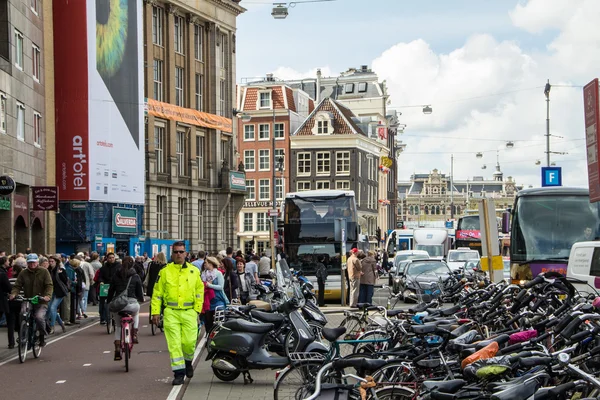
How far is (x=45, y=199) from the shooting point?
102 ft

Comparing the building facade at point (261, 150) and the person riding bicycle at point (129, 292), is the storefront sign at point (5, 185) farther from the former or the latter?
the building facade at point (261, 150)

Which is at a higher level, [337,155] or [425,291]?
[337,155]

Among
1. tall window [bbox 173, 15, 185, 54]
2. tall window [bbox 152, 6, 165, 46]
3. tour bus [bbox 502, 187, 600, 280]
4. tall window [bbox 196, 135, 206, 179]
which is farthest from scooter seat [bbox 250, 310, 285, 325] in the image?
tall window [bbox 196, 135, 206, 179]

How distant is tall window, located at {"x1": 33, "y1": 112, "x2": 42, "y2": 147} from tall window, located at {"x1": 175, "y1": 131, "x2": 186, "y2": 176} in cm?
2449

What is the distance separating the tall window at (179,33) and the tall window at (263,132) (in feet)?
94.9

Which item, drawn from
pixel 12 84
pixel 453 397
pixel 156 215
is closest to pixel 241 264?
pixel 12 84

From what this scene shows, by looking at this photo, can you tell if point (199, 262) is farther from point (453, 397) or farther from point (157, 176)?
point (157, 176)

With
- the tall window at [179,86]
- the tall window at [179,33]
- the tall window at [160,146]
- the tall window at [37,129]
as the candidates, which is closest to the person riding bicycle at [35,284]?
the tall window at [37,129]

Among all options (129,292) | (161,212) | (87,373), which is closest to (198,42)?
(161,212)

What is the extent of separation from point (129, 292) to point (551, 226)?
37.5ft

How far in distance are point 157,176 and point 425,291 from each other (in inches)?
1322

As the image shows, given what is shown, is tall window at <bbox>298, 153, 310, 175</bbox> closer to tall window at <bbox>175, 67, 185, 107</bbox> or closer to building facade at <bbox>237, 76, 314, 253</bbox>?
building facade at <bbox>237, 76, 314, 253</bbox>

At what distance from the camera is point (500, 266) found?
21.2m

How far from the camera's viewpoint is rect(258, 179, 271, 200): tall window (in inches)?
3578
